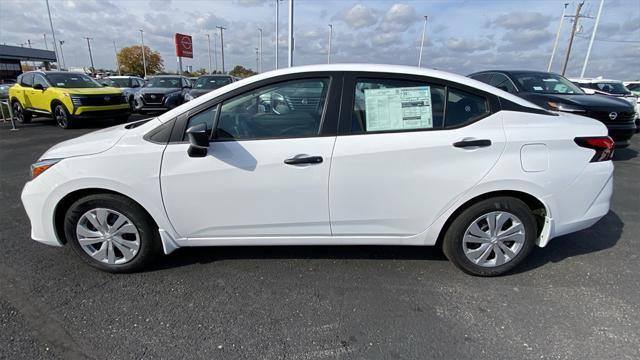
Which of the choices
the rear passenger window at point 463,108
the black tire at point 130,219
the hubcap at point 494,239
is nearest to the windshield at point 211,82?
the black tire at point 130,219

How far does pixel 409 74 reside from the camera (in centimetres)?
247

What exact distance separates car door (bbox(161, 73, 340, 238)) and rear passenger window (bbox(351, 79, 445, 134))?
0.68ft

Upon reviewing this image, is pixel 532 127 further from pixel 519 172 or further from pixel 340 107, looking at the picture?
pixel 340 107

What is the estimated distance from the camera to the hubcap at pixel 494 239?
8.32ft

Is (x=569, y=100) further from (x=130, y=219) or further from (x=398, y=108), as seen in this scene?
(x=130, y=219)

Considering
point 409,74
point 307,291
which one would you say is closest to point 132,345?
point 307,291

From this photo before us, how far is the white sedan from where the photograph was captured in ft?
7.74

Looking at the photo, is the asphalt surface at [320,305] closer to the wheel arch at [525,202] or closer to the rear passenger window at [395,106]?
the wheel arch at [525,202]

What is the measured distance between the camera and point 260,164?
7.68 ft

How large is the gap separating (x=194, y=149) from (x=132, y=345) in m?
1.28

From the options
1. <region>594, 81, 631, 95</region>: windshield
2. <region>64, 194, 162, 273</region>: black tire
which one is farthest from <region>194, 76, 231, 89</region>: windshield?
<region>594, 81, 631, 95</region>: windshield

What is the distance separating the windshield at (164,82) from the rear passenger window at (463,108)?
13320 millimetres

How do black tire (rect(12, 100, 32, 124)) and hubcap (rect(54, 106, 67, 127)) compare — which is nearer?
hubcap (rect(54, 106, 67, 127))

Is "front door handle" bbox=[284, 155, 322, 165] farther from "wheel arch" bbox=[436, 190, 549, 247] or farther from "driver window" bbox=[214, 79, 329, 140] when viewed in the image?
"wheel arch" bbox=[436, 190, 549, 247]
